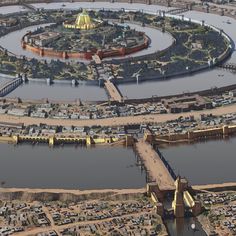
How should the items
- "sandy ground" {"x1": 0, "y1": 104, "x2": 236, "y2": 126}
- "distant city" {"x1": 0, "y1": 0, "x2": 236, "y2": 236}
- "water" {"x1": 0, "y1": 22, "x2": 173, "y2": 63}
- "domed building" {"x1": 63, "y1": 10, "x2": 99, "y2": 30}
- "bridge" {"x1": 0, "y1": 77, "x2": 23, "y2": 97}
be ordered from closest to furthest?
"distant city" {"x1": 0, "y1": 0, "x2": 236, "y2": 236} < "sandy ground" {"x1": 0, "y1": 104, "x2": 236, "y2": 126} < "bridge" {"x1": 0, "y1": 77, "x2": 23, "y2": 97} < "water" {"x1": 0, "y1": 22, "x2": 173, "y2": 63} < "domed building" {"x1": 63, "y1": 10, "x2": 99, "y2": 30}

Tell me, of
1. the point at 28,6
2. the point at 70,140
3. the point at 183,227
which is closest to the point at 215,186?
the point at 183,227

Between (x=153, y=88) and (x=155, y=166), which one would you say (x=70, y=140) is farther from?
(x=153, y=88)

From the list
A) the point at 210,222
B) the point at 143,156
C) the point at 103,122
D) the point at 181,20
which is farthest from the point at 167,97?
the point at 181,20

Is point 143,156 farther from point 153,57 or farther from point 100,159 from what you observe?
point 153,57

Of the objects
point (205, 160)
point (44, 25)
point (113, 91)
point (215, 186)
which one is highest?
point (215, 186)

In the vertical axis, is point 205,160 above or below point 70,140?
above

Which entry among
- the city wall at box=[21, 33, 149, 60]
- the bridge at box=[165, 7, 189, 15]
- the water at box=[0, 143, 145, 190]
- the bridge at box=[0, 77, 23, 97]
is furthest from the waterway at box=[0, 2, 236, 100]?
the bridge at box=[165, 7, 189, 15]

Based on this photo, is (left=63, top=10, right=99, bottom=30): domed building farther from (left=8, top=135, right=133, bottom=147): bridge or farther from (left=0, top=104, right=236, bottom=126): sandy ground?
(left=8, top=135, right=133, bottom=147): bridge
